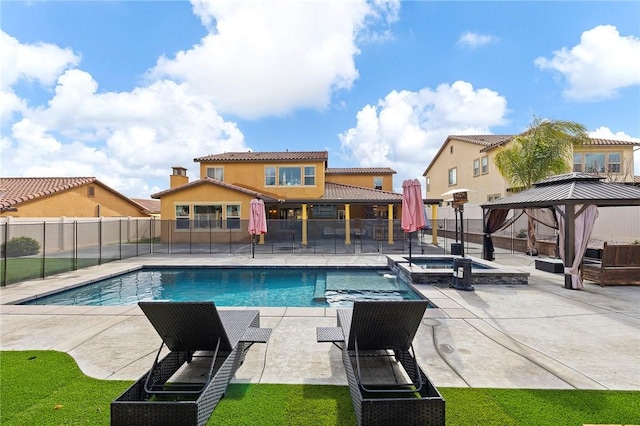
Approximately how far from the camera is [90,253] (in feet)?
46.6

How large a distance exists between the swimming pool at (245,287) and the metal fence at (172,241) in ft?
7.73

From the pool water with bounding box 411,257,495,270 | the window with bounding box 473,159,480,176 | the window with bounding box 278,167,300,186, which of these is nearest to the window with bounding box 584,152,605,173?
the window with bounding box 473,159,480,176

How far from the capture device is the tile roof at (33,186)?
61.9 ft

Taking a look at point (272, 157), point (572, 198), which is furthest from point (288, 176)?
point (572, 198)

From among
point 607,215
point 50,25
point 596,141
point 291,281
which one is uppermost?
point 50,25

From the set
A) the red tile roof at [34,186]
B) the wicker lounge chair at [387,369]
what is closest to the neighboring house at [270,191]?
the red tile roof at [34,186]

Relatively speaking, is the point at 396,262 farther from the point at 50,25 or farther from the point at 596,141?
the point at 596,141

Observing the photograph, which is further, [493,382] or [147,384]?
[493,382]

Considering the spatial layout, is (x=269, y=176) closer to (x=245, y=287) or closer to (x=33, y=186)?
(x=245, y=287)

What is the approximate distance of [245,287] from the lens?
10484 millimetres

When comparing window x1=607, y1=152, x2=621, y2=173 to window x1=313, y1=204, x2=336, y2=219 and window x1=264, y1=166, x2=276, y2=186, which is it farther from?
window x1=264, y1=166, x2=276, y2=186

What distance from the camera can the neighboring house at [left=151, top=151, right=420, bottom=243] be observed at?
20859mm

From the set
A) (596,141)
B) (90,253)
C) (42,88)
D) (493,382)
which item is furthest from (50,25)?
(596,141)

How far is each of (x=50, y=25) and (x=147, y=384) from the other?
47.3 feet
